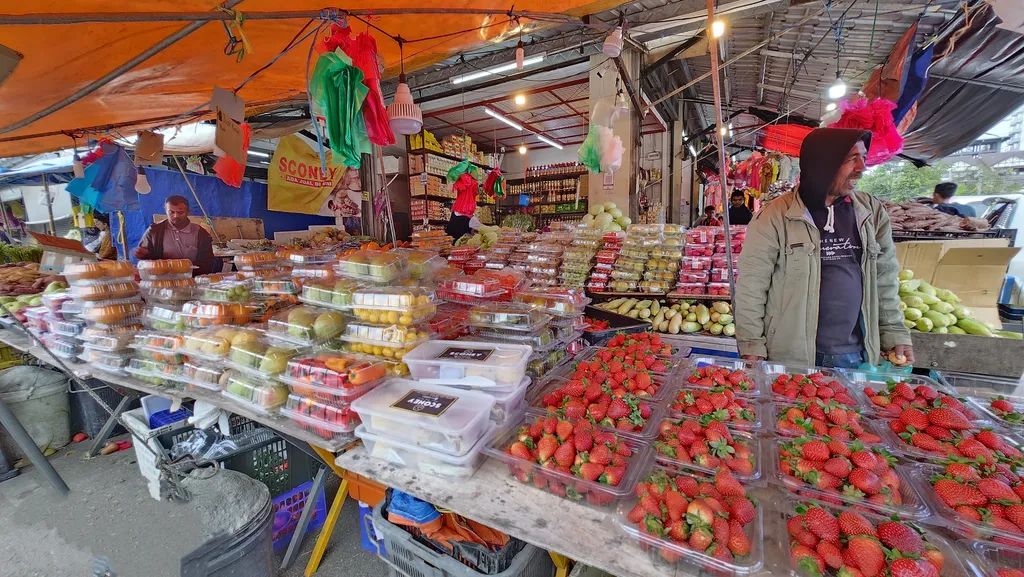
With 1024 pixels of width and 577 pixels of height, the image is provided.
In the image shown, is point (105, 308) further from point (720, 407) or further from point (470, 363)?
point (720, 407)

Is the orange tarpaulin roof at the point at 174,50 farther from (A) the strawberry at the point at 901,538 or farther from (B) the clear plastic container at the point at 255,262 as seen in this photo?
(A) the strawberry at the point at 901,538

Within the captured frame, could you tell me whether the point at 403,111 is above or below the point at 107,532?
above

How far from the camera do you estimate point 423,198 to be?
8.84 metres

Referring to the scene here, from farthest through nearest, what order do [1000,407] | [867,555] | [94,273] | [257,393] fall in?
[94,273]
[257,393]
[1000,407]
[867,555]

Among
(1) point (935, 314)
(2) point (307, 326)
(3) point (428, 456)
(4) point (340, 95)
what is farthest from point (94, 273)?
(1) point (935, 314)

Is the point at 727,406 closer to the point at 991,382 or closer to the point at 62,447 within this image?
the point at 991,382

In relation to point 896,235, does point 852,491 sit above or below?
below

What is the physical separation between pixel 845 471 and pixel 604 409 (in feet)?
2.24

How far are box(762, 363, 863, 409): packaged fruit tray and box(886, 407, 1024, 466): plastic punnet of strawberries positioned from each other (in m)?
0.17

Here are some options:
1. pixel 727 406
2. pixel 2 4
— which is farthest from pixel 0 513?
pixel 727 406

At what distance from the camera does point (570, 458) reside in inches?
45.7

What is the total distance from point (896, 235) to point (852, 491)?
5633 mm

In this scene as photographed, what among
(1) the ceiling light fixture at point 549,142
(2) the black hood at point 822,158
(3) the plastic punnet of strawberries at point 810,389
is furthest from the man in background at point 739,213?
(3) the plastic punnet of strawberries at point 810,389

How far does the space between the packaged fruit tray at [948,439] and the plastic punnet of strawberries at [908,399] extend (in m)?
0.07
